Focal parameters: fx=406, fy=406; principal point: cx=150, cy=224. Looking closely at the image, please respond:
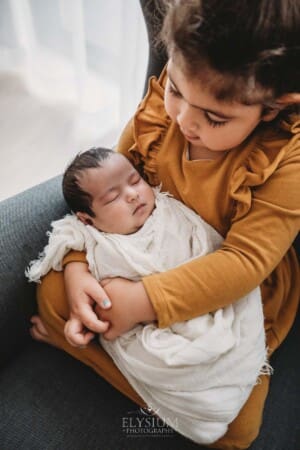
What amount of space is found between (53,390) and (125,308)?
22 cm

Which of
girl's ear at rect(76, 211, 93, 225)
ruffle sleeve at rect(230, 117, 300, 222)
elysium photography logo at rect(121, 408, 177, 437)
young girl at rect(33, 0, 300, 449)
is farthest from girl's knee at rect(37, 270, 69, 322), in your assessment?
ruffle sleeve at rect(230, 117, 300, 222)

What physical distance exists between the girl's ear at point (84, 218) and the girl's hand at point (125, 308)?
151 millimetres

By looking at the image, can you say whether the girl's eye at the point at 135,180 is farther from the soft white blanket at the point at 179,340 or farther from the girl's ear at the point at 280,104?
the girl's ear at the point at 280,104

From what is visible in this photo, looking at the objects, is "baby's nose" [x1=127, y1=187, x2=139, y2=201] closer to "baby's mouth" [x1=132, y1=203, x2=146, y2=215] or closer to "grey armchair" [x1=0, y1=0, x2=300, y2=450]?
"baby's mouth" [x1=132, y1=203, x2=146, y2=215]

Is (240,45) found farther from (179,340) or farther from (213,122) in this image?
(179,340)

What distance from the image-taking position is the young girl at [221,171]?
51 cm

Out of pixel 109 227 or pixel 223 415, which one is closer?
pixel 223 415

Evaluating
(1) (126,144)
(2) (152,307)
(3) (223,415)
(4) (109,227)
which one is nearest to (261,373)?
(3) (223,415)

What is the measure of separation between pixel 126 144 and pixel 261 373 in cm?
52

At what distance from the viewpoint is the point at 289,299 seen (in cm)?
84

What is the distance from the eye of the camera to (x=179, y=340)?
0.66 metres

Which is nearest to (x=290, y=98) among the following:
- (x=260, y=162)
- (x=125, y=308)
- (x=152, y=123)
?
(x=260, y=162)

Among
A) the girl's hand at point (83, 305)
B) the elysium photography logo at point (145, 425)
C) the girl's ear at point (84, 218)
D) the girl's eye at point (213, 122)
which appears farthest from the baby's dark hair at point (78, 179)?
the elysium photography logo at point (145, 425)

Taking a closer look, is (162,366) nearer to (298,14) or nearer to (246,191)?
(246,191)
